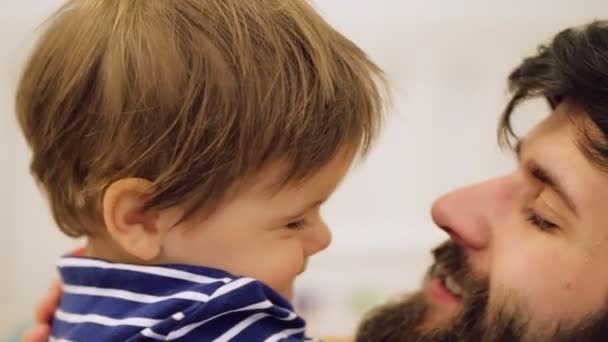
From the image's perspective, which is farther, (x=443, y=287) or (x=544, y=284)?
(x=443, y=287)

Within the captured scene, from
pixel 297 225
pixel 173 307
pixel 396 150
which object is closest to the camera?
pixel 173 307

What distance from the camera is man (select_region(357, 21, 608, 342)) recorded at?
79 cm

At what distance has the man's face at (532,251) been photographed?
2.62 feet

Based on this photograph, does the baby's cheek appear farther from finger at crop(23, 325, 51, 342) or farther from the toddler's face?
finger at crop(23, 325, 51, 342)

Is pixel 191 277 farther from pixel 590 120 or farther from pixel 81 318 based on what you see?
pixel 590 120

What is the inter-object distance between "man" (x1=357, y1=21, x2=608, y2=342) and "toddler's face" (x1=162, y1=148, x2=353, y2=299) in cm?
23

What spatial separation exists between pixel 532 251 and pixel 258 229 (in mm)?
323

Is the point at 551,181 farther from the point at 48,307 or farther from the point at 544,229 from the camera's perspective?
the point at 48,307

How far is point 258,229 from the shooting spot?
0.73 metres

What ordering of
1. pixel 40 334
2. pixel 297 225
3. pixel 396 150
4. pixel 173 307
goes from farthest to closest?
pixel 396 150 < pixel 40 334 < pixel 297 225 < pixel 173 307

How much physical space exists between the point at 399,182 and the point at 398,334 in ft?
2.54

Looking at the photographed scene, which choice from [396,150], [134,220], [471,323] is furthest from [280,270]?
[396,150]

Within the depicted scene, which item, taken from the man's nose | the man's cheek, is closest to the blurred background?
the man's nose

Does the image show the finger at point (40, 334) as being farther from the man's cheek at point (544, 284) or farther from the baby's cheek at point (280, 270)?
the man's cheek at point (544, 284)
